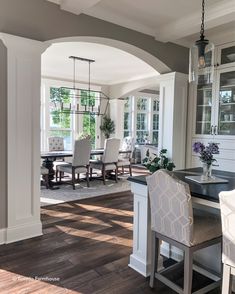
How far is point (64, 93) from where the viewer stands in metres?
8.27

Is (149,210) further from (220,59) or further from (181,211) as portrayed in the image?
(220,59)

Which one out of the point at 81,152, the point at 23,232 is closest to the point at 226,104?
the point at 81,152

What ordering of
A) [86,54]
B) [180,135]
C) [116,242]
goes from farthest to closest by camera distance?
[86,54] < [180,135] < [116,242]

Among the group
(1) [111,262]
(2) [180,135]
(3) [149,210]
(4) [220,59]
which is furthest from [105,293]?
(4) [220,59]

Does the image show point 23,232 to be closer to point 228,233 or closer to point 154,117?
point 228,233

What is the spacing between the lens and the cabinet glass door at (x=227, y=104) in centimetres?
418

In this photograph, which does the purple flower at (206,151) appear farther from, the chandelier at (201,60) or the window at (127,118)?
the window at (127,118)

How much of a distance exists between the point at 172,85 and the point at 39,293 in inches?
145

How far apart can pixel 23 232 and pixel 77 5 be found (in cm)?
274

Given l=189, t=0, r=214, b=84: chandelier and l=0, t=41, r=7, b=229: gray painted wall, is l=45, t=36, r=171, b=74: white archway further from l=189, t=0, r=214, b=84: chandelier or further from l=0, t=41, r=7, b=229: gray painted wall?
l=189, t=0, r=214, b=84: chandelier

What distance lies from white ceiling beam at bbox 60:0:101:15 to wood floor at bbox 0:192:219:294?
2752 mm

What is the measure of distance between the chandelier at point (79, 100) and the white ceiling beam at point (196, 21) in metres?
3.85

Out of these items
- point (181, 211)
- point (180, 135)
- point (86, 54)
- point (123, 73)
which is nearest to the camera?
point (181, 211)

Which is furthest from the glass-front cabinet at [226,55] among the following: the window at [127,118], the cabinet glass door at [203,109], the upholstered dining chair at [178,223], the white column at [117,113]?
the window at [127,118]
